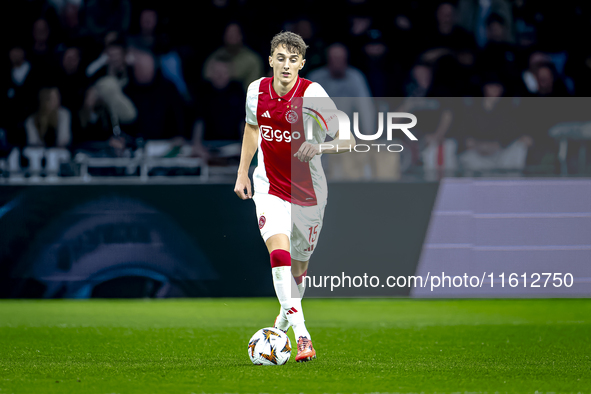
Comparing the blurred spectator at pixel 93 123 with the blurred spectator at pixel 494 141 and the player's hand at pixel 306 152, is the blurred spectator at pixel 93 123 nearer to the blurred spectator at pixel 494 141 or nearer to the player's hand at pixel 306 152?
the blurred spectator at pixel 494 141

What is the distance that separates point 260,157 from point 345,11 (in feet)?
16.6

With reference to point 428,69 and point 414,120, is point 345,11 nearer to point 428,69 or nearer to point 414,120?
point 428,69

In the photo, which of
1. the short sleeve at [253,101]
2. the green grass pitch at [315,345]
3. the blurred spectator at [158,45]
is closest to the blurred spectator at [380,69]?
the blurred spectator at [158,45]

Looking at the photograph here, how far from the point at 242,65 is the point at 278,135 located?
13.8 feet

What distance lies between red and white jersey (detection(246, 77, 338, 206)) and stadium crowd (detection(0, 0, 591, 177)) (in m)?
2.83

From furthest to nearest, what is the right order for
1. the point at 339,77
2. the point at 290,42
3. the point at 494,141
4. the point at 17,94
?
the point at 17,94, the point at 339,77, the point at 494,141, the point at 290,42

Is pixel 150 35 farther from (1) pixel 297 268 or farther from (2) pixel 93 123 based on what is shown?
(1) pixel 297 268

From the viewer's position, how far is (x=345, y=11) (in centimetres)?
970

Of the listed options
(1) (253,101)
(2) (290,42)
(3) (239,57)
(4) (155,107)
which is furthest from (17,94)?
(2) (290,42)

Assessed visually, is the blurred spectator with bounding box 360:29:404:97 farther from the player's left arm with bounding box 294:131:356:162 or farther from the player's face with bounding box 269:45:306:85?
the player's face with bounding box 269:45:306:85

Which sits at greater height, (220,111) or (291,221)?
(220,111)

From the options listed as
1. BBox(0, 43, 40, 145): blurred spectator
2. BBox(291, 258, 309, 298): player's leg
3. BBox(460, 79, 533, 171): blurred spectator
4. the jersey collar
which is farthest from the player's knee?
BBox(0, 43, 40, 145): blurred spectator

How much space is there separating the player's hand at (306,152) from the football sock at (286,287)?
585mm

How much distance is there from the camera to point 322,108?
16.3 ft
